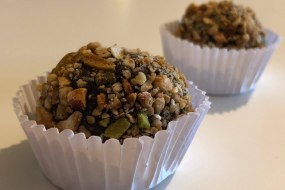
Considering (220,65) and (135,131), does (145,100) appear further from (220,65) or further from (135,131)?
(220,65)

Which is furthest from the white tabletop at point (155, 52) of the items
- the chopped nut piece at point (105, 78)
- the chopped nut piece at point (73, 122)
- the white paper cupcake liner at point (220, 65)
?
the chopped nut piece at point (105, 78)

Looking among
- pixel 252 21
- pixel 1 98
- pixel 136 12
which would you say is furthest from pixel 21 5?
pixel 252 21

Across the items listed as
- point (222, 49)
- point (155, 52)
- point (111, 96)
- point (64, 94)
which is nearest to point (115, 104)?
point (111, 96)

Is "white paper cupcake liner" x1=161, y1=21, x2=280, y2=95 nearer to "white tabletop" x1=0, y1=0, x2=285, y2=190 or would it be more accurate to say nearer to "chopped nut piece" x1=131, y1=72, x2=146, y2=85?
"white tabletop" x1=0, y1=0, x2=285, y2=190

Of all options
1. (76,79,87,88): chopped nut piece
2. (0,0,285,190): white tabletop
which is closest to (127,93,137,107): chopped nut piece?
(76,79,87,88): chopped nut piece

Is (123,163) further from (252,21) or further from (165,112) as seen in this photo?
(252,21)
